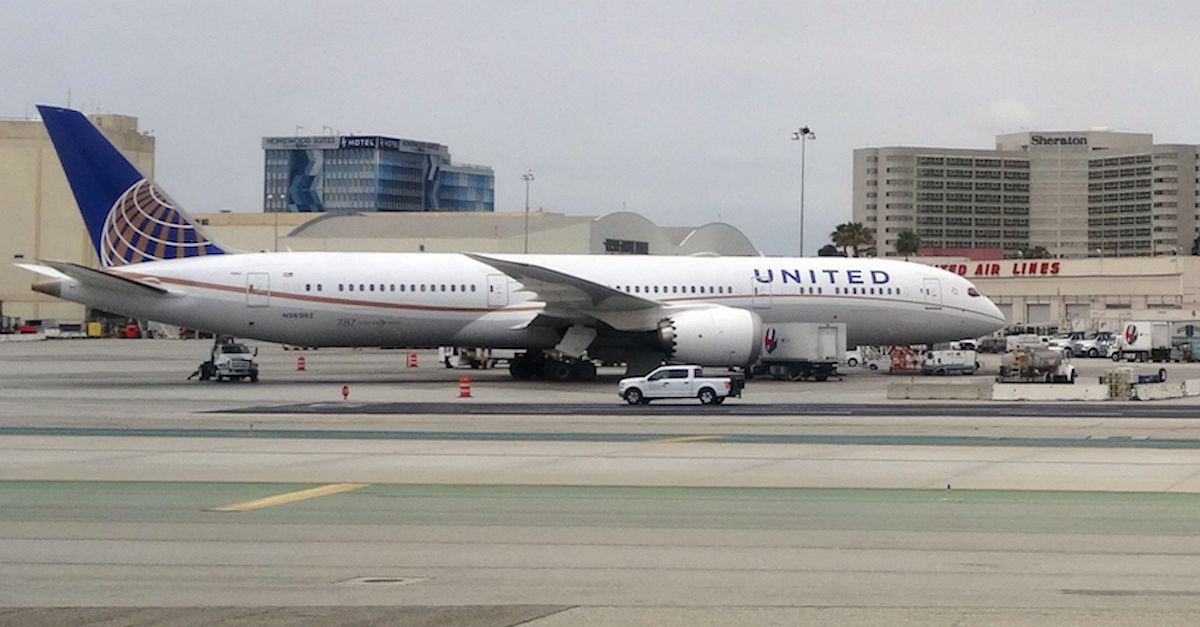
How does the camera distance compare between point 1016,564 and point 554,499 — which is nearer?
point 1016,564

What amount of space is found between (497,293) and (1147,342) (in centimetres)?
4236

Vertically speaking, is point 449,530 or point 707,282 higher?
point 707,282

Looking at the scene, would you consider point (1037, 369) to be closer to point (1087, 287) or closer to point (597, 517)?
point (597, 517)

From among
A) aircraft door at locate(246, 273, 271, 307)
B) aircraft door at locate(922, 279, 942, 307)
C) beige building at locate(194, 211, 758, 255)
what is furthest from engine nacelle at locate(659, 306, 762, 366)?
beige building at locate(194, 211, 758, 255)

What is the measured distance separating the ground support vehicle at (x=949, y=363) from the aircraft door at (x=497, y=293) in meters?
20.3

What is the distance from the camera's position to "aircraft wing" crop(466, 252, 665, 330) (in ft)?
171

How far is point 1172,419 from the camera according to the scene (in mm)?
40500

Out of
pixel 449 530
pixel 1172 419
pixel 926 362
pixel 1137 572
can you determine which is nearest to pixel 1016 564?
pixel 1137 572

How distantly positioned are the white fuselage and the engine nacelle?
3.50 meters

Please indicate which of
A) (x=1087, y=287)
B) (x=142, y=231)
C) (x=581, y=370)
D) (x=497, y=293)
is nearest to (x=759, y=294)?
(x=581, y=370)

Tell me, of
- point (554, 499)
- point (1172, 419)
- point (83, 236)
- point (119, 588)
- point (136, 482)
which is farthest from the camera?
point (83, 236)

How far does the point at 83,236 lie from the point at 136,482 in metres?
120

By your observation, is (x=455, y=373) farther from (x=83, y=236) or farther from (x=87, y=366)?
(x=83, y=236)

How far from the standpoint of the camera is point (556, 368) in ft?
189
